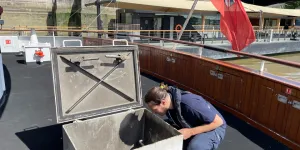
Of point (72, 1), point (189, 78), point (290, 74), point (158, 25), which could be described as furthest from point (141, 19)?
point (189, 78)

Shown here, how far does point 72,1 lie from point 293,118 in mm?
27258

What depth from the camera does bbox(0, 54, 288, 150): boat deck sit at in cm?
329

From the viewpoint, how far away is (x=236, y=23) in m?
5.10

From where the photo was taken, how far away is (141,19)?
22000 mm

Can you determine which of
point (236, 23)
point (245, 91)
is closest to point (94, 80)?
point (245, 91)

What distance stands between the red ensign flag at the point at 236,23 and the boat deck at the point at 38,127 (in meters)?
1.65

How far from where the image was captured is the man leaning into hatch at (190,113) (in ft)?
7.54

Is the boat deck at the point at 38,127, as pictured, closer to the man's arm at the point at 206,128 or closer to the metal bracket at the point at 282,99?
the metal bracket at the point at 282,99

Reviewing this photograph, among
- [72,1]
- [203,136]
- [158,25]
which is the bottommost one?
[203,136]

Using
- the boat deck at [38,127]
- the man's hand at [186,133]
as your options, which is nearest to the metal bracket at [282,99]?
the boat deck at [38,127]

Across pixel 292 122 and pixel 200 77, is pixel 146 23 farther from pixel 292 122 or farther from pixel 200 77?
pixel 292 122

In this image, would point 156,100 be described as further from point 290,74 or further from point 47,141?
point 290,74

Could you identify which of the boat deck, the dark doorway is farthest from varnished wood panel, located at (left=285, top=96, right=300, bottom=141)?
the dark doorway

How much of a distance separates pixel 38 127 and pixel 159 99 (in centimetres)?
244
